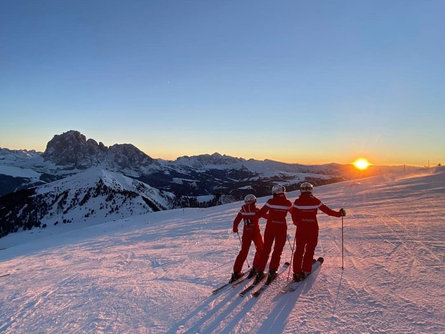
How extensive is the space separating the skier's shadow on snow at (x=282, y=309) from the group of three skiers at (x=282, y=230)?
259 mm

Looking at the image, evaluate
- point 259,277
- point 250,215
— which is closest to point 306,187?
point 250,215

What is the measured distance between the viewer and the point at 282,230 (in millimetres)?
7938

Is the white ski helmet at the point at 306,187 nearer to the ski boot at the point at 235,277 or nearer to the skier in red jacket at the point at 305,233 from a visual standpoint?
the skier in red jacket at the point at 305,233

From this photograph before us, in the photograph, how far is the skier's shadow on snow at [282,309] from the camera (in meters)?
5.62

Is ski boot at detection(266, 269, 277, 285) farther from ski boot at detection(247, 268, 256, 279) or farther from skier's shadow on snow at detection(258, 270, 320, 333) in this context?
ski boot at detection(247, 268, 256, 279)

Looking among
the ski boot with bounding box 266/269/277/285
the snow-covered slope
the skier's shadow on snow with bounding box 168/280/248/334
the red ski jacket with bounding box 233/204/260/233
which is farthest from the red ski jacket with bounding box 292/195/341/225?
the snow-covered slope

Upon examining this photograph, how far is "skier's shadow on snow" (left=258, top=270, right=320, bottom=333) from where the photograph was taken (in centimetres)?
562

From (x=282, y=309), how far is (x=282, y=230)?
84.0 inches

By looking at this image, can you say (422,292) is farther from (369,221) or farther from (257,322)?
(369,221)

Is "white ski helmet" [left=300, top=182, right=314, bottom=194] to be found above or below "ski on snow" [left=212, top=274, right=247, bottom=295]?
above

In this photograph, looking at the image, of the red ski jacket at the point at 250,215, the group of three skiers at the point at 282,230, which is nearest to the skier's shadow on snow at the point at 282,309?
the group of three skiers at the point at 282,230

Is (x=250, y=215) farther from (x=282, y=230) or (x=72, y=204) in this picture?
(x=72, y=204)

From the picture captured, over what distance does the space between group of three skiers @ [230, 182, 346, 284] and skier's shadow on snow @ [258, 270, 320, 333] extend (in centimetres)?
26

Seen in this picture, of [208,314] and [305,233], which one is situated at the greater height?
[305,233]
